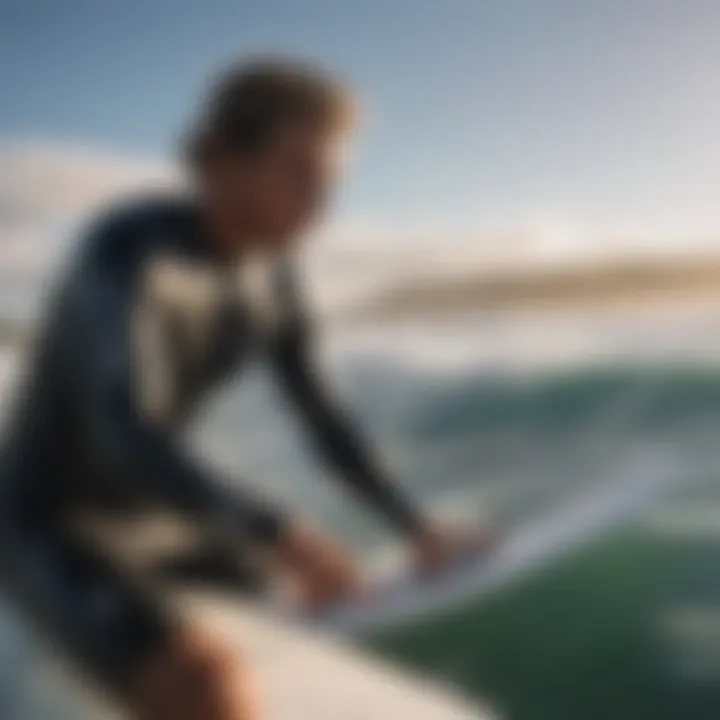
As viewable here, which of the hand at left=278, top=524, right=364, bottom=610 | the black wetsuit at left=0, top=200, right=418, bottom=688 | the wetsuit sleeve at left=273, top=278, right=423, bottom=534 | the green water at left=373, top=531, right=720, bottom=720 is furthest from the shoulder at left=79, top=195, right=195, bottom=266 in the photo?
the green water at left=373, top=531, right=720, bottom=720

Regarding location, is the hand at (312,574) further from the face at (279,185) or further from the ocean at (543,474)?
the face at (279,185)

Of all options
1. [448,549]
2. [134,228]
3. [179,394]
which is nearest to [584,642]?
[448,549]

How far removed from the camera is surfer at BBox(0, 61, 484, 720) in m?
1.05

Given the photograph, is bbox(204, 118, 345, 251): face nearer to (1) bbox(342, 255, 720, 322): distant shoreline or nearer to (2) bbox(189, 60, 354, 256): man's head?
(2) bbox(189, 60, 354, 256): man's head

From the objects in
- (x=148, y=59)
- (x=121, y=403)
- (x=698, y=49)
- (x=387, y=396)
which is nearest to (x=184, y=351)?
(x=121, y=403)

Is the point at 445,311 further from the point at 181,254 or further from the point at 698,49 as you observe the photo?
the point at 698,49

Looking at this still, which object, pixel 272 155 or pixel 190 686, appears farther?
pixel 272 155

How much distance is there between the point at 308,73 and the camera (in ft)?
3.88

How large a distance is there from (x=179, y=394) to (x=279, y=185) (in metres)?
0.21

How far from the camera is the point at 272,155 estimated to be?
1142mm

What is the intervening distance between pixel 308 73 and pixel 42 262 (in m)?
0.30

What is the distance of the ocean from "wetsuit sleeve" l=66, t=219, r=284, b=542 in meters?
0.04

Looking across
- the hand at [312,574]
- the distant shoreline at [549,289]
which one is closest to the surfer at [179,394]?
the hand at [312,574]

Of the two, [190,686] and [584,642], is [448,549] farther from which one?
[190,686]
